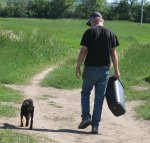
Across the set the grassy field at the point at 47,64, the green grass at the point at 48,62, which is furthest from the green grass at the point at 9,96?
the green grass at the point at 48,62

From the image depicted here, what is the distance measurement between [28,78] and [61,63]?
15.9ft

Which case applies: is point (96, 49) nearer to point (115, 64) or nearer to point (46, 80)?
point (115, 64)

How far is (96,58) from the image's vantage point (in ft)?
29.5

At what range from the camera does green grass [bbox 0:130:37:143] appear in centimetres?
768

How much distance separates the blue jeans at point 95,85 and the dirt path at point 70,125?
362 millimetres

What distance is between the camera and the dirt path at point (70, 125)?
8.78 metres

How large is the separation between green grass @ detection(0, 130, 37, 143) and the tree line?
7376 centimetres

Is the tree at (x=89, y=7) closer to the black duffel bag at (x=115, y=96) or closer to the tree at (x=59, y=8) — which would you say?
the tree at (x=59, y=8)

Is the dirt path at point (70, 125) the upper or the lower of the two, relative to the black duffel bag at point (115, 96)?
lower

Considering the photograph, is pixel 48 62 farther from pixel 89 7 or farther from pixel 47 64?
pixel 89 7

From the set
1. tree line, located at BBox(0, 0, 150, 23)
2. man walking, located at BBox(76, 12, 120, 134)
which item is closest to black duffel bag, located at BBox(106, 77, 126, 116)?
man walking, located at BBox(76, 12, 120, 134)

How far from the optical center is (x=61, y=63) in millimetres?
21859

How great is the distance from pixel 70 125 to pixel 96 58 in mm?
1579

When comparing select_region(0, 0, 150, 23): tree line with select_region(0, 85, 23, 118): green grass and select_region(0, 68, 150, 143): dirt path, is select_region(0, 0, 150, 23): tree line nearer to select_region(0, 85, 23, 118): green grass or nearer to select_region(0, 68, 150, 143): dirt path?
select_region(0, 85, 23, 118): green grass
